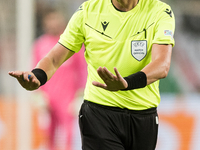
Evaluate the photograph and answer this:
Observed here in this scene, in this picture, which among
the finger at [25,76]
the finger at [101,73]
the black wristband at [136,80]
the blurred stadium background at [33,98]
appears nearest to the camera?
the finger at [101,73]

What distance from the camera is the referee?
2623mm

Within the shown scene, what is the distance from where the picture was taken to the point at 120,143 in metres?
2.65

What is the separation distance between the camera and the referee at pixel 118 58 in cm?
262

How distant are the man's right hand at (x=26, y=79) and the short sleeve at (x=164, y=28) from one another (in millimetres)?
863

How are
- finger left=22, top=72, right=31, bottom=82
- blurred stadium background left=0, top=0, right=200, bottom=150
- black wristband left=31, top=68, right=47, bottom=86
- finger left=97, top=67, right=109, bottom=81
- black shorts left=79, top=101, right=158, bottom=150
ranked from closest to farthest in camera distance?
finger left=97, top=67, right=109, bottom=81
finger left=22, top=72, right=31, bottom=82
black wristband left=31, top=68, right=47, bottom=86
black shorts left=79, top=101, right=158, bottom=150
blurred stadium background left=0, top=0, right=200, bottom=150

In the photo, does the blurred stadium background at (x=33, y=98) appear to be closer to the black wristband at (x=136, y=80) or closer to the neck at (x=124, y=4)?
the neck at (x=124, y=4)

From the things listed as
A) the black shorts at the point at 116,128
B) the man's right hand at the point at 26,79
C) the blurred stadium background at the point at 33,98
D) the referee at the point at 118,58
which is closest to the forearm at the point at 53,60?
the referee at the point at 118,58

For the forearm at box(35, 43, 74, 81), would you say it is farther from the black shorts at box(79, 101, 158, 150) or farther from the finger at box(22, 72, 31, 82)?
the black shorts at box(79, 101, 158, 150)

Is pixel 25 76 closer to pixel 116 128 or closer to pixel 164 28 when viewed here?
pixel 116 128

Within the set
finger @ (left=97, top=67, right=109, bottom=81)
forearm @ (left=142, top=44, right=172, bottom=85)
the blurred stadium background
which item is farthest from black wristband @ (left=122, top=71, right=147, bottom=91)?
the blurred stadium background

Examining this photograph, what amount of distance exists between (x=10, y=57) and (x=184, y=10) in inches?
130

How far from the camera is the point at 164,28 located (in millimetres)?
2568

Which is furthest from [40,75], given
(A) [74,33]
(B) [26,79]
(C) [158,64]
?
(C) [158,64]

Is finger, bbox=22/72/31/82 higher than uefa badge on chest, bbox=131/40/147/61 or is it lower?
lower
